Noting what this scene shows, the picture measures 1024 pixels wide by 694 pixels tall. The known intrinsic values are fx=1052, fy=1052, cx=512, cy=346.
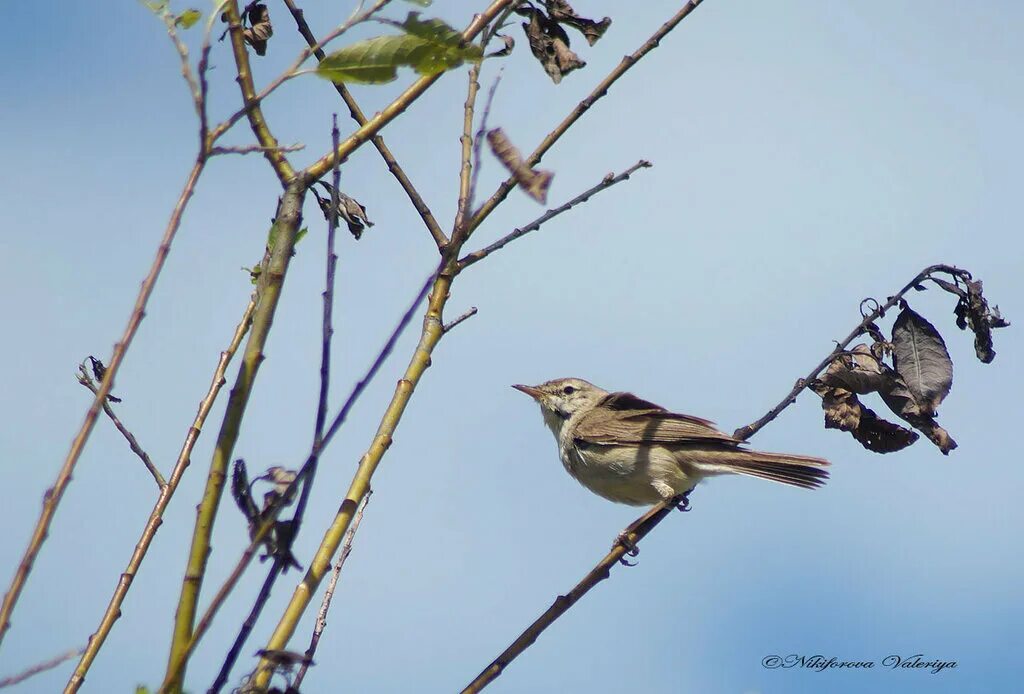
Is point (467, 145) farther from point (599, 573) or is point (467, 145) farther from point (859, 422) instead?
point (859, 422)

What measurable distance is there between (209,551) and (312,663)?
0.72ft

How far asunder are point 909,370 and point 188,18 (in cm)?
282

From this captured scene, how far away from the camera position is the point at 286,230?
5.24ft

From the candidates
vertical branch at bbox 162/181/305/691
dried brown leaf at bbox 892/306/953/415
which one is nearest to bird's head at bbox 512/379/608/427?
dried brown leaf at bbox 892/306/953/415

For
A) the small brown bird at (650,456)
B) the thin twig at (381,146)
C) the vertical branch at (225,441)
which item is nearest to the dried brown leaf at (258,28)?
the thin twig at (381,146)

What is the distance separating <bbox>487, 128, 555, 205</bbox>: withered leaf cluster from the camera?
2.00 metres

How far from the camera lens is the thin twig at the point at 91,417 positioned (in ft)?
4.75

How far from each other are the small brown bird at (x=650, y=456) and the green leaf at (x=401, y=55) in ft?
13.9

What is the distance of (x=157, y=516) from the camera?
2242 millimetres

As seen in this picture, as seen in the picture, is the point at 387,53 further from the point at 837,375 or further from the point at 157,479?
the point at 837,375

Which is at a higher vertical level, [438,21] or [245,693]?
[438,21]

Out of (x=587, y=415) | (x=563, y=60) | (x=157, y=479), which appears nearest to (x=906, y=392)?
(x=563, y=60)

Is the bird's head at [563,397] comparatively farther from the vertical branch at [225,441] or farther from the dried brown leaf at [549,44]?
the vertical branch at [225,441]

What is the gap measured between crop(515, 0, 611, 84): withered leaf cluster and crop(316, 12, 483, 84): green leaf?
5.17ft
